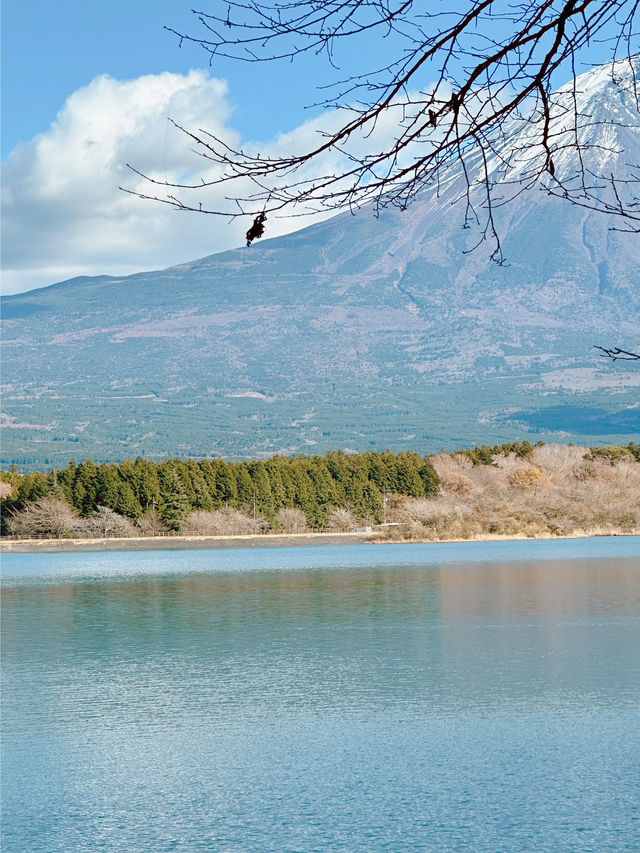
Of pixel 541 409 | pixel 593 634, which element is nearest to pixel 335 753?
pixel 593 634

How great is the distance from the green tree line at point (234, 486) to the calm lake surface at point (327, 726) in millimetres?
35476

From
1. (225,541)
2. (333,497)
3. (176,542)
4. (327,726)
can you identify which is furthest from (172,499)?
(327,726)

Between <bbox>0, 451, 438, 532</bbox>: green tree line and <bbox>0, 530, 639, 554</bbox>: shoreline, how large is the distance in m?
1.61

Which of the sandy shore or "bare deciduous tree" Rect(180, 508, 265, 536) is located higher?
"bare deciduous tree" Rect(180, 508, 265, 536)

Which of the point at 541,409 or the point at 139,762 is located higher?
the point at 541,409

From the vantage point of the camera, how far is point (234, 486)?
66.2 m

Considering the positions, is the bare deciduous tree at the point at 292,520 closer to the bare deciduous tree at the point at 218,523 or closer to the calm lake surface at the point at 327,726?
the bare deciduous tree at the point at 218,523

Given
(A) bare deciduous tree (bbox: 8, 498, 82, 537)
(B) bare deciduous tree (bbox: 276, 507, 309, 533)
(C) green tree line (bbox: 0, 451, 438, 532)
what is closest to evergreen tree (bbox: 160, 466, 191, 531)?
(C) green tree line (bbox: 0, 451, 438, 532)

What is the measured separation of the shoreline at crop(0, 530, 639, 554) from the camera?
63.8 m

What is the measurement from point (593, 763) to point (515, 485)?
64.3 meters

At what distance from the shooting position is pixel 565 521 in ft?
229

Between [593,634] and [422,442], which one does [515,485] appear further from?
[422,442]

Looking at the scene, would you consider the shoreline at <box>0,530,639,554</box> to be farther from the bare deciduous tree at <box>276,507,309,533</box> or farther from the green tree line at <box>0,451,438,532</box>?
the green tree line at <box>0,451,438,532</box>

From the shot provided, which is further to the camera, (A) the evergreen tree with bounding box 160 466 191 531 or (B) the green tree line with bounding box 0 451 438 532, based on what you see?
(B) the green tree line with bounding box 0 451 438 532
